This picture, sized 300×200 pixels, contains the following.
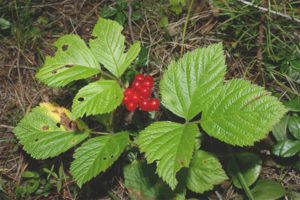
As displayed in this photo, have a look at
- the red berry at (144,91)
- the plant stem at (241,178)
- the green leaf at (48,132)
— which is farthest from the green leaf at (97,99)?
the plant stem at (241,178)

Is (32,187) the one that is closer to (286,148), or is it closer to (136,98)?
(136,98)

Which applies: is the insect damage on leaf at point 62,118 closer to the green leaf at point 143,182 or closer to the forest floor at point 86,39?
the forest floor at point 86,39

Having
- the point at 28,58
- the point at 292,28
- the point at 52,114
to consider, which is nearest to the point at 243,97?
the point at 292,28

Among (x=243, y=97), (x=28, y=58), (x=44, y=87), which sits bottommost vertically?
(x=44, y=87)

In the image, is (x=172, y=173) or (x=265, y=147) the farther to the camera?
(x=265, y=147)

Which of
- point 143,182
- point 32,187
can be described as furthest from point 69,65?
point 32,187

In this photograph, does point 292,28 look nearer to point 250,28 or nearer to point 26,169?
point 250,28
